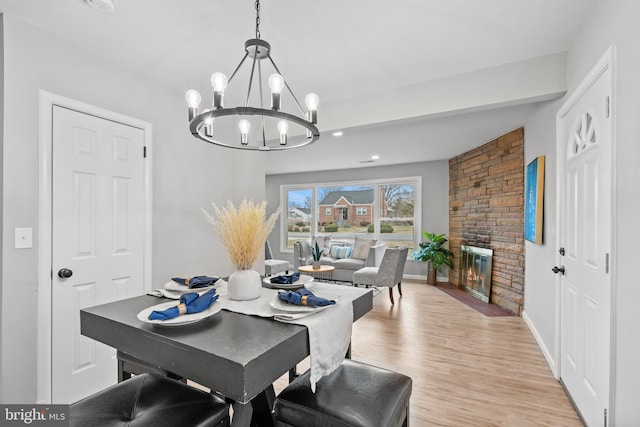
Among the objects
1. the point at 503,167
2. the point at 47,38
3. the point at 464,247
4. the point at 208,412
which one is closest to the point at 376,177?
the point at 464,247

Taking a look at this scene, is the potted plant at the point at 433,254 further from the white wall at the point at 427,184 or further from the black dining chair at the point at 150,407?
the black dining chair at the point at 150,407

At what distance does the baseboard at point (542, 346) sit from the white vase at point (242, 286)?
99.7 inches

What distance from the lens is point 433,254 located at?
19.2ft

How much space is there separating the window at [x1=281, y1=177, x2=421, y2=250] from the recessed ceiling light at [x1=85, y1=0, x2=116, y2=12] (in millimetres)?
5781

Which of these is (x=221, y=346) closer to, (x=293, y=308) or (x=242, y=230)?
(x=293, y=308)

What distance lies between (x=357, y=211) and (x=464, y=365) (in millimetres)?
4828

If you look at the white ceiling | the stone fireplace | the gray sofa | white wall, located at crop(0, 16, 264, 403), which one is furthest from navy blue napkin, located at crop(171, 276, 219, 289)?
the gray sofa

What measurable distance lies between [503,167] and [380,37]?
322cm

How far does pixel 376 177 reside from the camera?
22.9 ft

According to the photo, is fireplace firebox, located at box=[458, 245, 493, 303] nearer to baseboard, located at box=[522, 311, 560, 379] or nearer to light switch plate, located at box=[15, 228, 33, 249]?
baseboard, located at box=[522, 311, 560, 379]

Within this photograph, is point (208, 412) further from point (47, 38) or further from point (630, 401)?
point (47, 38)

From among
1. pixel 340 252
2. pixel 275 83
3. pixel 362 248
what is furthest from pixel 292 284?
pixel 340 252

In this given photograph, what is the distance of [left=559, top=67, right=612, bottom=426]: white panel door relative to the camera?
64.0 inches

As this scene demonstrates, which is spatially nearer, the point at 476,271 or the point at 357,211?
the point at 476,271
